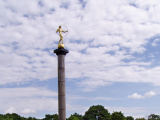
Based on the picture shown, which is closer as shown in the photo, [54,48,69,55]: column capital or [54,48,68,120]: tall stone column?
[54,48,68,120]: tall stone column

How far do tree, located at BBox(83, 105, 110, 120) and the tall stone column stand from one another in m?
70.1

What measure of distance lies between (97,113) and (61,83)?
71117 millimetres

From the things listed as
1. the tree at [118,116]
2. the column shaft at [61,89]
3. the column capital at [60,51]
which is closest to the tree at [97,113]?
the tree at [118,116]

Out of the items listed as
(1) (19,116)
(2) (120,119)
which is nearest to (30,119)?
(1) (19,116)

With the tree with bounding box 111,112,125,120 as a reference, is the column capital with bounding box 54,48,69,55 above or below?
above

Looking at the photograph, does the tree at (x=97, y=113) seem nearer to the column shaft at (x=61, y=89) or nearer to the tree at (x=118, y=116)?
the tree at (x=118, y=116)

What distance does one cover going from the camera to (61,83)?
100 feet

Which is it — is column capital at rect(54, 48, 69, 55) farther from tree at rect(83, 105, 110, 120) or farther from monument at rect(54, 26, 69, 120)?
tree at rect(83, 105, 110, 120)

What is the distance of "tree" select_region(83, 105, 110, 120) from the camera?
322 ft

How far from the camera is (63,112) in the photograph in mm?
29672

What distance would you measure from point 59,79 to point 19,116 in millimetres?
79876

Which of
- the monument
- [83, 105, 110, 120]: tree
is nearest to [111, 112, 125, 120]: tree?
[83, 105, 110, 120]: tree

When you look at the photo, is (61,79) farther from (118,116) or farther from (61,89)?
(118,116)

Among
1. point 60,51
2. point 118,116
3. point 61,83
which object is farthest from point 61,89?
point 118,116
